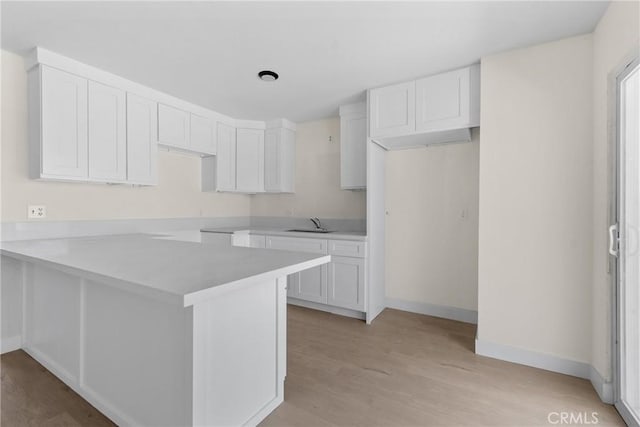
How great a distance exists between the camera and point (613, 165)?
176 cm

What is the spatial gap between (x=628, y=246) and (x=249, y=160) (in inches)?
147

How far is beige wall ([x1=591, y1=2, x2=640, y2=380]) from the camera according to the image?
5.58 ft

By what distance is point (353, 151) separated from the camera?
135 inches

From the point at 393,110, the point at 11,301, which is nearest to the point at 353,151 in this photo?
the point at 393,110

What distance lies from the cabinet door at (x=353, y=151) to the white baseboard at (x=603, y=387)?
238 cm

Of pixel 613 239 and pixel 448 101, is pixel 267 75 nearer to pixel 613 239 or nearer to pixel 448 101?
pixel 448 101

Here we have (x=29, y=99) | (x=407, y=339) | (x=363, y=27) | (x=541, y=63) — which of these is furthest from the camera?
(x=407, y=339)

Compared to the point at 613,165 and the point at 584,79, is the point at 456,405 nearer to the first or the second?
the point at 613,165

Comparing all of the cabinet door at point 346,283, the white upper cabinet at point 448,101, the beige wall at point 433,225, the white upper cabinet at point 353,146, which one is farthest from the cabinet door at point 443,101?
the cabinet door at point 346,283

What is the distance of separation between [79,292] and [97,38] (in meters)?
1.78

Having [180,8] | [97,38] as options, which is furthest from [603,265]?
[97,38]

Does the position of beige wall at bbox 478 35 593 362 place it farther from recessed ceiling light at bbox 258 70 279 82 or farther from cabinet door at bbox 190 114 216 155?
cabinet door at bbox 190 114 216 155

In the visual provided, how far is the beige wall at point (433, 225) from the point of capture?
3.04 m

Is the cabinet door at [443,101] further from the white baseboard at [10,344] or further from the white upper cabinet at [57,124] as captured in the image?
the white baseboard at [10,344]
